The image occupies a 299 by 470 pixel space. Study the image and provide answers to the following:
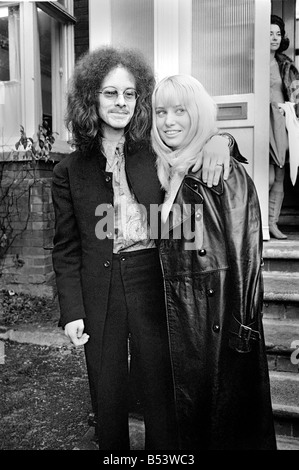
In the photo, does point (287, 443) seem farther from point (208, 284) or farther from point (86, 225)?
point (86, 225)

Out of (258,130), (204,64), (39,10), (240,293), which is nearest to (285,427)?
(240,293)

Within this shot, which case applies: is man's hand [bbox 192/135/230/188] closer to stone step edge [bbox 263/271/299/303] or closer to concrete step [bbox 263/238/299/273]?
stone step edge [bbox 263/271/299/303]

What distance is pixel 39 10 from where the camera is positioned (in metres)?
4.43

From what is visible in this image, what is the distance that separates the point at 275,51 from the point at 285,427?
115 inches

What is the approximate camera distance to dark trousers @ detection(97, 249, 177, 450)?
1.69m

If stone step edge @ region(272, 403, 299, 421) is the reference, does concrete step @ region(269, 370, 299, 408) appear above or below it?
above

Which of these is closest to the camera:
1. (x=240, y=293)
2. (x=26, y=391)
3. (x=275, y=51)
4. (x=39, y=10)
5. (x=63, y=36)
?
(x=240, y=293)

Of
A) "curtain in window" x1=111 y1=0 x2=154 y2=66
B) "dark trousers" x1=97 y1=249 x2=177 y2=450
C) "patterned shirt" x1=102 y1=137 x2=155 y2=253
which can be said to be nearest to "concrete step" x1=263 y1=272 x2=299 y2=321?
"dark trousers" x1=97 y1=249 x2=177 y2=450

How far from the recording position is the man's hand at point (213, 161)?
61.9 inches

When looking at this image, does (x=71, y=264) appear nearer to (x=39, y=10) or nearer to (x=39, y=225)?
(x=39, y=225)

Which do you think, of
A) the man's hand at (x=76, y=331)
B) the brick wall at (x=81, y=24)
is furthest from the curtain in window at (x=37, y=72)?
the man's hand at (x=76, y=331)

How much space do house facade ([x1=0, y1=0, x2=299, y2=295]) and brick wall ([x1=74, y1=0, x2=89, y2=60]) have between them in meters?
0.01

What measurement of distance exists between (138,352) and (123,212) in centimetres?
53

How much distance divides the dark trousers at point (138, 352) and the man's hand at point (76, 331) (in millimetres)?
94
